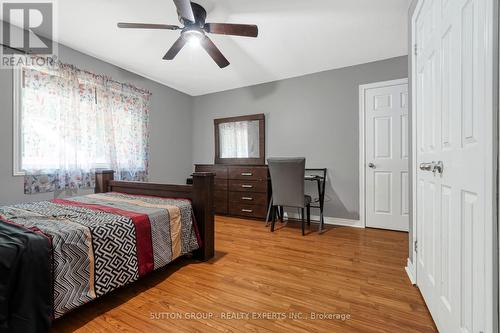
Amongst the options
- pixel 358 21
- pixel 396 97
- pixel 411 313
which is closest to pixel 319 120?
pixel 396 97

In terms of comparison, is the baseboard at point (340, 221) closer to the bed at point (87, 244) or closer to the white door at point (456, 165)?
the white door at point (456, 165)

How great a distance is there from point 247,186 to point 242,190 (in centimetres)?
12

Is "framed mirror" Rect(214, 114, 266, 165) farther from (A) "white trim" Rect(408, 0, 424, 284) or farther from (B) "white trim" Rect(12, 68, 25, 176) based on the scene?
(B) "white trim" Rect(12, 68, 25, 176)

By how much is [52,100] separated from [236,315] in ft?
9.71

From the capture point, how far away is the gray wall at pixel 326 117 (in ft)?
10.6

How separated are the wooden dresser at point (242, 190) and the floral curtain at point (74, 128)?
4.38 feet

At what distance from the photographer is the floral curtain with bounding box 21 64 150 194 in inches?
97.1

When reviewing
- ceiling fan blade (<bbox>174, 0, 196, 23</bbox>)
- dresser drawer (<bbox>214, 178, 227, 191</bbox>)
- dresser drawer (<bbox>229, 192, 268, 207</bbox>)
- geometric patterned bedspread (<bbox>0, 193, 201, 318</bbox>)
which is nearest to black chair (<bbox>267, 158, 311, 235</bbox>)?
dresser drawer (<bbox>229, 192, 268, 207</bbox>)

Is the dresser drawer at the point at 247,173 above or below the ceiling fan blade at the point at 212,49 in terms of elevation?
below

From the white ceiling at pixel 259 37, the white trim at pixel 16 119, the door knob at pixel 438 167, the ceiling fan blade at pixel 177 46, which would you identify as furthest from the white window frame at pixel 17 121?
the door knob at pixel 438 167

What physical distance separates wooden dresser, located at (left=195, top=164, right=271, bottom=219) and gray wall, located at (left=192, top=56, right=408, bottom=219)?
0.56m

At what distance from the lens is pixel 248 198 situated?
3.64 metres

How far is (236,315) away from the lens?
1.37m

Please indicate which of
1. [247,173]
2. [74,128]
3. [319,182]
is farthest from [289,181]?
[74,128]
